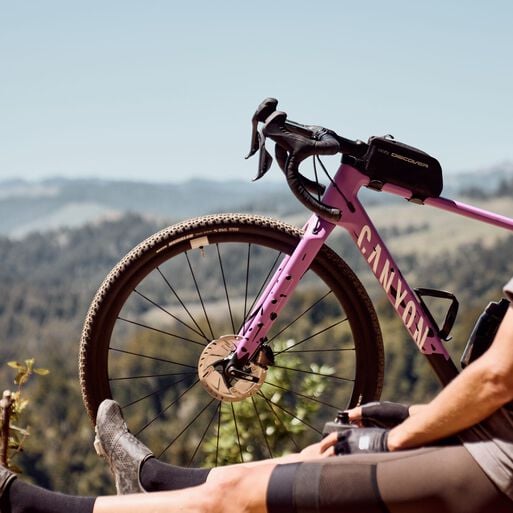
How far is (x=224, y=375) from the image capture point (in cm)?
352

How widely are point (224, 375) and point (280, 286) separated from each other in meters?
0.36

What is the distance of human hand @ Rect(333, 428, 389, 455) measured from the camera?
8.52 ft

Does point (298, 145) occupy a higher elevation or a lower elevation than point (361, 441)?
higher

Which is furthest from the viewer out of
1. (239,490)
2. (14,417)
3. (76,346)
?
(76,346)

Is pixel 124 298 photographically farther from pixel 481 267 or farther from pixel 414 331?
pixel 481 267

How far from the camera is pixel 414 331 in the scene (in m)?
3.41

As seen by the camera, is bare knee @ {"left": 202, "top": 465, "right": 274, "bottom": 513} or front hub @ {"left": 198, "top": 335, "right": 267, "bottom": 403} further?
front hub @ {"left": 198, "top": 335, "right": 267, "bottom": 403}

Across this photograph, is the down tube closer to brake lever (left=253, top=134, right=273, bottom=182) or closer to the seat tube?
the seat tube

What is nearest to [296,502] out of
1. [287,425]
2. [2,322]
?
[287,425]

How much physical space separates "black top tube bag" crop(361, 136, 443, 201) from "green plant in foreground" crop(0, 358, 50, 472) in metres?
1.42

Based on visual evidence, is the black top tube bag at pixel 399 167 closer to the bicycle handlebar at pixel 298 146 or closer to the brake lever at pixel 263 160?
the bicycle handlebar at pixel 298 146

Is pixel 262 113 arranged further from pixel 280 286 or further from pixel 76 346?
pixel 76 346

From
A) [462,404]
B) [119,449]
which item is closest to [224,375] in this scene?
[119,449]

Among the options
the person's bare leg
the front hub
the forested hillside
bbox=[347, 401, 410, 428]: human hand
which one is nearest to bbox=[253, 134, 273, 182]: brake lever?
the front hub
